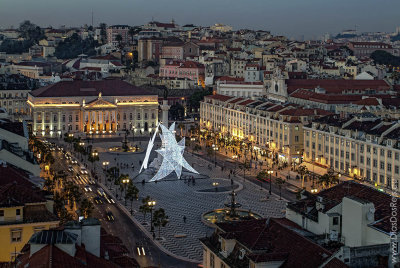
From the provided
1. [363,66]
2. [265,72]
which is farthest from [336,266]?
[363,66]

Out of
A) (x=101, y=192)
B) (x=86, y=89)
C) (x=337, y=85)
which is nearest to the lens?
(x=101, y=192)

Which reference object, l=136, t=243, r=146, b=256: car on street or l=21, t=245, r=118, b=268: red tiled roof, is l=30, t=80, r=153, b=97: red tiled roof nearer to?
l=136, t=243, r=146, b=256: car on street

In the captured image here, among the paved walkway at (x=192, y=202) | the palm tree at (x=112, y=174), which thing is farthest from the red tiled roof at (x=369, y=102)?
the palm tree at (x=112, y=174)

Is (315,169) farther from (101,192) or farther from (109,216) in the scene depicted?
(109,216)

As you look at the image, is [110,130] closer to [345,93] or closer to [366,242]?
[345,93]

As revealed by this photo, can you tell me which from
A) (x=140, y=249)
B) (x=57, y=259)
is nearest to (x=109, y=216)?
(x=140, y=249)
